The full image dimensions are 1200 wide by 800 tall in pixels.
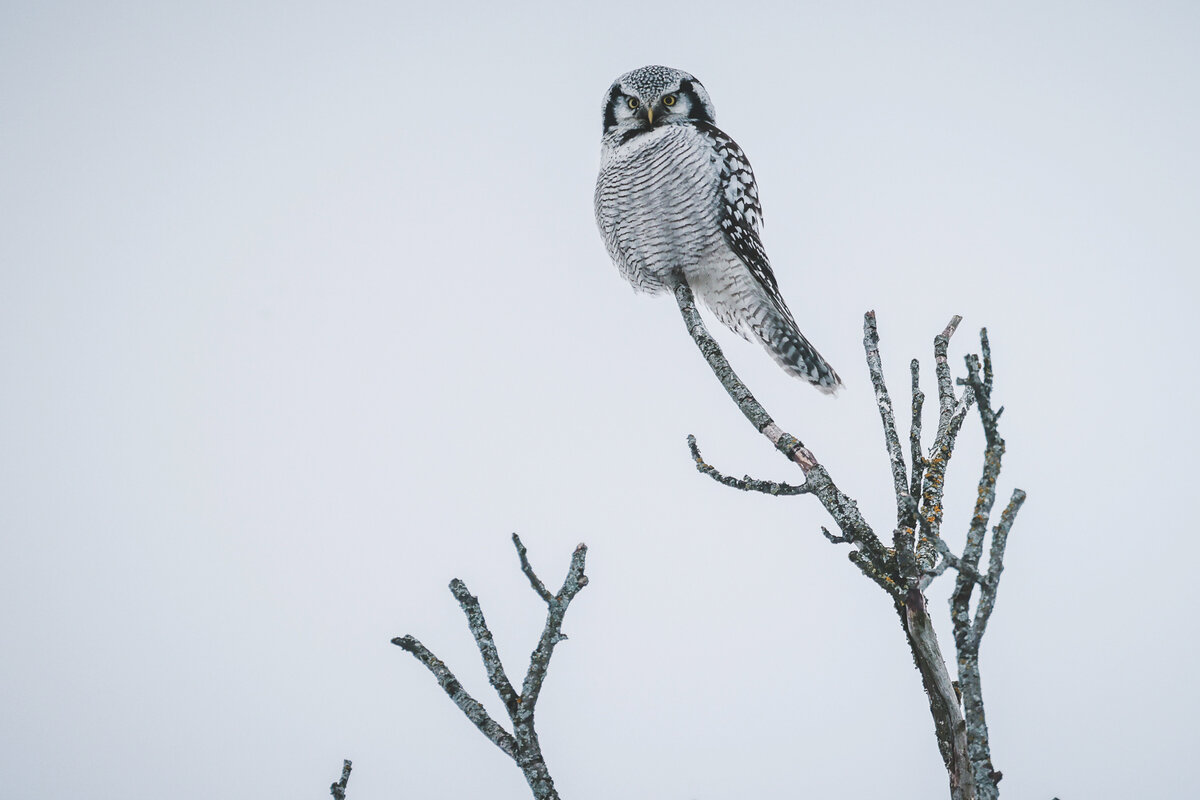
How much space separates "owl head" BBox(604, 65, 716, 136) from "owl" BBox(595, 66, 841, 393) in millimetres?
209

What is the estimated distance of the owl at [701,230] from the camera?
5.51 metres

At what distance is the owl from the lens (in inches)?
217

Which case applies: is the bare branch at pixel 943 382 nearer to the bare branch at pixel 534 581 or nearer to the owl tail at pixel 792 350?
the bare branch at pixel 534 581

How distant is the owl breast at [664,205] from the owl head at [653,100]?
0.33m

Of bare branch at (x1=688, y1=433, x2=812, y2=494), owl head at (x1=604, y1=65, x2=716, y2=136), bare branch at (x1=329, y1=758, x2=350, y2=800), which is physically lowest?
bare branch at (x1=329, y1=758, x2=350, y2=800)

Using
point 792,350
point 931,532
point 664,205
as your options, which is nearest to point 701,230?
point 664,205

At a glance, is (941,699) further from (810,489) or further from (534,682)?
(534,682)

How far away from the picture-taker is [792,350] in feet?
18.0

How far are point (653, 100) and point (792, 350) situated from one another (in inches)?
76.6

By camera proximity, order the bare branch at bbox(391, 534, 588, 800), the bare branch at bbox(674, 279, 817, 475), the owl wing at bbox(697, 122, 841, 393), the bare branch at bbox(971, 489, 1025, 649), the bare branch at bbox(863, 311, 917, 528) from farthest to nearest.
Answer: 1. the owl wing at bbox(697, 122, 841, 393)
2. the bare branch at bbox(674, 279, 817, 475)
3. the bare branch at bbox(863, 311, 917, 528)
4. the bare branch at bbox(391, 534, 588, 800)
5. the bare branch at bbox(971, 489, 1025, 649)

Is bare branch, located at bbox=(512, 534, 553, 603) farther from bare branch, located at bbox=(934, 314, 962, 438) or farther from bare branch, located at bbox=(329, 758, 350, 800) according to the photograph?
bare branch, located at bbox=(934, 314, 962, 438)

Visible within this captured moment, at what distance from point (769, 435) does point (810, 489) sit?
325mm

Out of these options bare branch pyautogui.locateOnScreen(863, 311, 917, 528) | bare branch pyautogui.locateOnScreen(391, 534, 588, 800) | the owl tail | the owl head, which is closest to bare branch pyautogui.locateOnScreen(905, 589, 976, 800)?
bare branch pyautogui.locateOnScreen(863, 311, 917, 528)

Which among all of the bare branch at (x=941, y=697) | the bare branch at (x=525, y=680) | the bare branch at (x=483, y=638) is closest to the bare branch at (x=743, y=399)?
the bare branch at (x=941, y=697)
